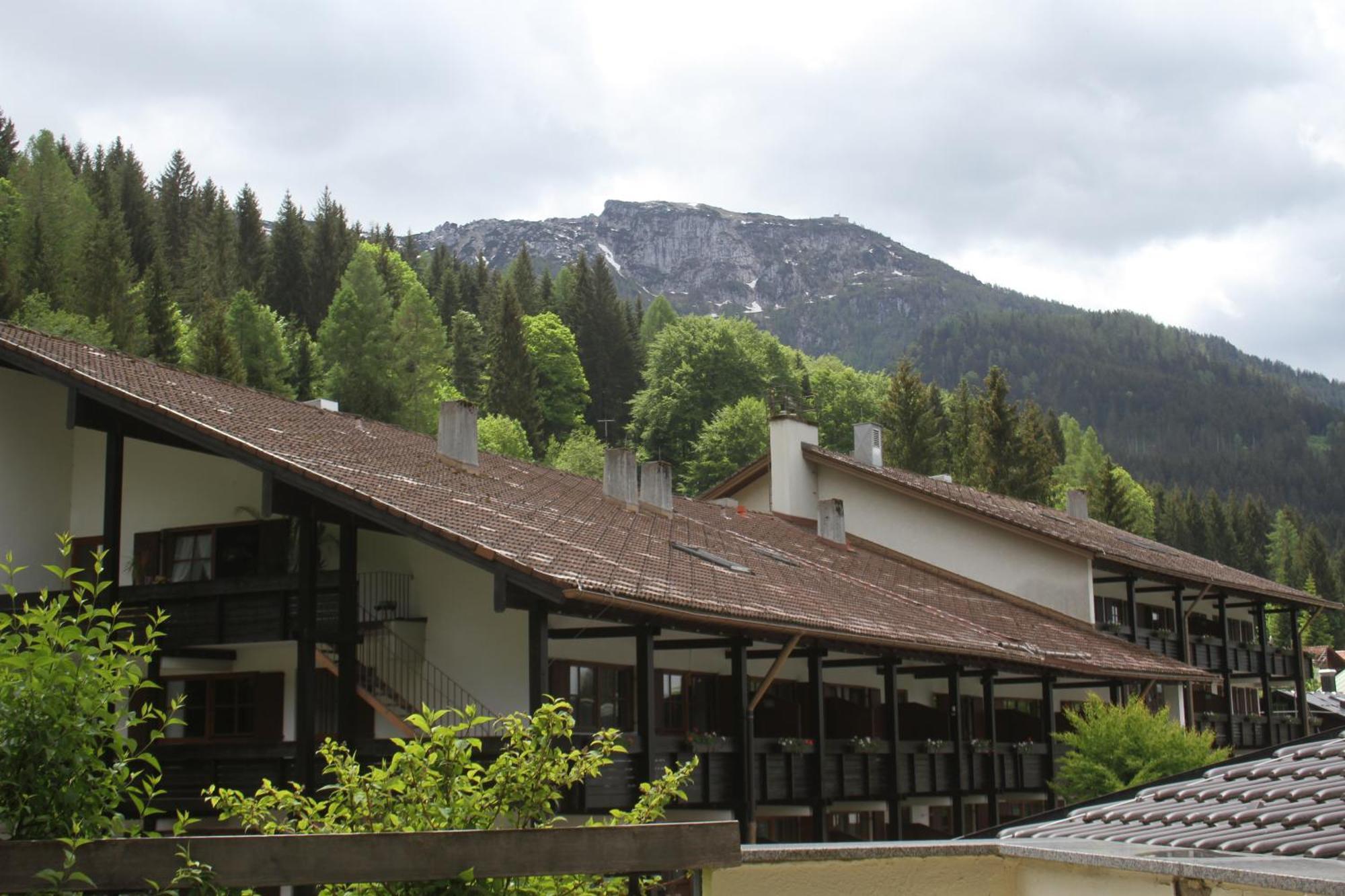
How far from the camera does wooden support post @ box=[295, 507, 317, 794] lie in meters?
18.8

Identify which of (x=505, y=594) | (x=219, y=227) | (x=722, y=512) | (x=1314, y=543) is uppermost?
(x=219, y=227)

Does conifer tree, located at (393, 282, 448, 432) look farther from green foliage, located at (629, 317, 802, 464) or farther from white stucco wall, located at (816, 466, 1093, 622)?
white stucco wall, located at (816, 466, 1093, 622)

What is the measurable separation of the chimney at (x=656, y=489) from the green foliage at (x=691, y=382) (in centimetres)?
6290

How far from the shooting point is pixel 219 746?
19672 mm

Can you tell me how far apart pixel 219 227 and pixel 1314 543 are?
324 feet

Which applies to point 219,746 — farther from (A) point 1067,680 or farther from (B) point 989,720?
(A) point 1067,680

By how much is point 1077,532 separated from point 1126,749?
1707 centimetres

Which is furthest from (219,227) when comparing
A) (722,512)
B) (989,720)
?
(989,720)

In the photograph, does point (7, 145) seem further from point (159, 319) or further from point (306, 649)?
point (306, 649)

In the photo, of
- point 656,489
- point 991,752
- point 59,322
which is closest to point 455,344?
point 59,322

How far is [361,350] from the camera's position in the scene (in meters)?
85.1

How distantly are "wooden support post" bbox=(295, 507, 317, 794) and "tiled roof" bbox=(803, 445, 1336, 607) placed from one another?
19928 mm

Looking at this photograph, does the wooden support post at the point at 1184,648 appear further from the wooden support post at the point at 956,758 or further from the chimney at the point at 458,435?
the chimney at the point at 458,435

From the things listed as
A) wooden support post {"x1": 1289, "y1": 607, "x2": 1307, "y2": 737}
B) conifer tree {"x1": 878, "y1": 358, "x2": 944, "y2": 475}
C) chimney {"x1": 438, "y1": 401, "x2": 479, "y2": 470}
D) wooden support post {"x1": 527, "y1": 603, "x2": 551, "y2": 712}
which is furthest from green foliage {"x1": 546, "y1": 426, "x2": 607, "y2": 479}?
wooden support post {"x1": 527, "y1": 603, "x2": 551, "y2": 712}
